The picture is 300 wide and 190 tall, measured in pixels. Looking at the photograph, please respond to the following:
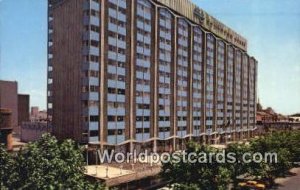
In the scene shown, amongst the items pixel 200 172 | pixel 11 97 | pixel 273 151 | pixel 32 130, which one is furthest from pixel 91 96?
pixel 11 97

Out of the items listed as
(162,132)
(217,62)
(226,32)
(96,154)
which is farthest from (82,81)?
(226,32)

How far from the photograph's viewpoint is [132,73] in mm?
79938

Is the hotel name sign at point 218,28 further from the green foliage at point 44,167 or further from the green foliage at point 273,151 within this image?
the green foliage at point 44,167

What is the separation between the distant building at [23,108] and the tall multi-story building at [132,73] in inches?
3021

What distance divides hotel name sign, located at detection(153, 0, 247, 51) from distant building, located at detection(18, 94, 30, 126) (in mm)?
85343

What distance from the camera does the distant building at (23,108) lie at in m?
154

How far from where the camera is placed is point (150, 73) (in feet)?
287

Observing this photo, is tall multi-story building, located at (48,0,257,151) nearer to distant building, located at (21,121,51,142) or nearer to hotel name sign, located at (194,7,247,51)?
hotel name sign, located at (194,7,247,51)

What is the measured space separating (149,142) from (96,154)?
2075cm

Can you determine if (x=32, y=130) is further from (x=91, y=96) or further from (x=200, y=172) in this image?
(x=200, y=172)

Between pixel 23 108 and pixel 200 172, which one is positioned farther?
pixel 23 108

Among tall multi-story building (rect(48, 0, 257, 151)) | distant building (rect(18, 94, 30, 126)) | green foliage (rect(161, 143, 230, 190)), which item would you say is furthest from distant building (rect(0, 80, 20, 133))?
green foliage (rect(161, 143, 230, 190))

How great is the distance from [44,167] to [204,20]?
93236 mm

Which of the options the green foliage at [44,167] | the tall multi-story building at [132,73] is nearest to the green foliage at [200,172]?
the green foliage at [44,167]
